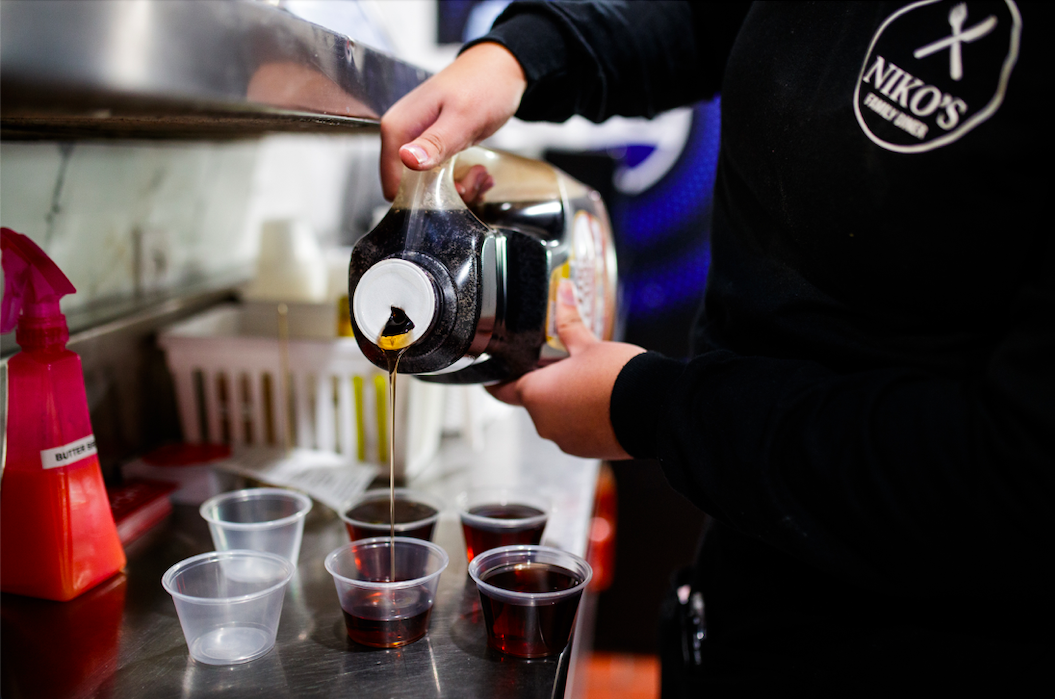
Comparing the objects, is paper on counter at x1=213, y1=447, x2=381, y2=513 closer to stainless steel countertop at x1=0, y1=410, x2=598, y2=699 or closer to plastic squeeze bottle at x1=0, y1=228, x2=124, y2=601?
stainless steel countertop at x1=0, y1=410, x2=598, y2=699

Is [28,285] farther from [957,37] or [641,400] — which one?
[957,37]

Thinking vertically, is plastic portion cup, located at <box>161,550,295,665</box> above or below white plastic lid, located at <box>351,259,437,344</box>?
below

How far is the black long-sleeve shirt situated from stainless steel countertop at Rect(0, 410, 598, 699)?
26cm

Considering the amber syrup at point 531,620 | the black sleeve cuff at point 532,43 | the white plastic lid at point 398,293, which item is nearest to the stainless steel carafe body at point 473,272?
the white plastic lid at point 398,293

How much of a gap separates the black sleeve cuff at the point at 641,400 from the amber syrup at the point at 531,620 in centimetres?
17

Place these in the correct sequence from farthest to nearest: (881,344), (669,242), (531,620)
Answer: (669,242) → (531,620) → (881,344)

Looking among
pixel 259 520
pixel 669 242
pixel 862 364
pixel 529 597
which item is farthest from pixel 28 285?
pixel 669 242

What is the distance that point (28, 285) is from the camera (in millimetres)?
769

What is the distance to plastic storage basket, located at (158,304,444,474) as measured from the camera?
1.19 metres

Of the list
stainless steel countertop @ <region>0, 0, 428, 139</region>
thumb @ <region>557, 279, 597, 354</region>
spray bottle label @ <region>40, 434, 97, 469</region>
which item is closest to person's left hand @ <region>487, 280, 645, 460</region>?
thumb @ <region>557, 279, 597, 354</region>

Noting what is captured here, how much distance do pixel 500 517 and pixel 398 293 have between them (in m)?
0.40

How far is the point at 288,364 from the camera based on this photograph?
1200mm

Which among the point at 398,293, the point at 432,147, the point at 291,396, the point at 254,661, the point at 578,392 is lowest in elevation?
the point at 254,661

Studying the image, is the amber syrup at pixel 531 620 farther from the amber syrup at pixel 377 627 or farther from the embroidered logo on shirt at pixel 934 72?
the embroidered logo on shirt at pixel 934 72
